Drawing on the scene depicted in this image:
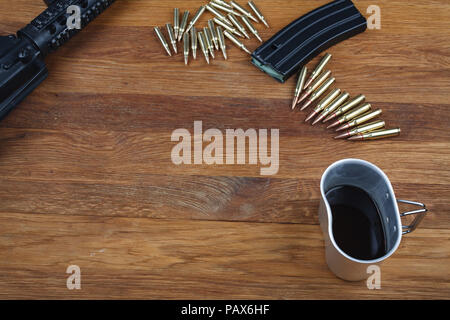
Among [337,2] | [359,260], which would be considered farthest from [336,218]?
[337,2]

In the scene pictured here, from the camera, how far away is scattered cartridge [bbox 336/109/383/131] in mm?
1190

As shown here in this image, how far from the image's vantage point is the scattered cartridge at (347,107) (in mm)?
1199

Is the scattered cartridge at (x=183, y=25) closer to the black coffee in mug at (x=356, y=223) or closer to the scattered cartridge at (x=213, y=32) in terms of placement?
the scattered cartridge at (x=213, y=32)

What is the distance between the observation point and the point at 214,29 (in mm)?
1348

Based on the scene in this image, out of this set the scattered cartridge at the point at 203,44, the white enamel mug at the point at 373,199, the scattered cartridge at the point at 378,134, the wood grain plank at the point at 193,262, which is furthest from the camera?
the scattered cartridge at the point at 203,44

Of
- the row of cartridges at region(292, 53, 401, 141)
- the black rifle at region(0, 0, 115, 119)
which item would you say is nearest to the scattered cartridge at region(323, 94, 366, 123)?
the row of cartridges at region(292, 53, 401, 141)

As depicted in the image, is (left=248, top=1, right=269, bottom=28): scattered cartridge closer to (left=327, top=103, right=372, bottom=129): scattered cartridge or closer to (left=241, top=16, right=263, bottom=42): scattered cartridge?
(left=241, top=16, right=263, bottom=42): scattered cartridge

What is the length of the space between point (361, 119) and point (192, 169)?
0.45m

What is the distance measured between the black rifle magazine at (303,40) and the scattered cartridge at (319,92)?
0.28ft

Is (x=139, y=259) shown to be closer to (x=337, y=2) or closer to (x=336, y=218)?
(x=336, y=218)

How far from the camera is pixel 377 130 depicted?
1.17m

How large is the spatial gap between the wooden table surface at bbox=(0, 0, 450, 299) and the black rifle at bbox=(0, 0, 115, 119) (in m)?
0.05

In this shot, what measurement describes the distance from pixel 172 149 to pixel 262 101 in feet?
0.89

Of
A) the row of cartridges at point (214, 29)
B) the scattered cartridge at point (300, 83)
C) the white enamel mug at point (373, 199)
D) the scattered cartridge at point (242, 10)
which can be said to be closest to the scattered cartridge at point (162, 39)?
the row of cartridges at point (214, 29)
